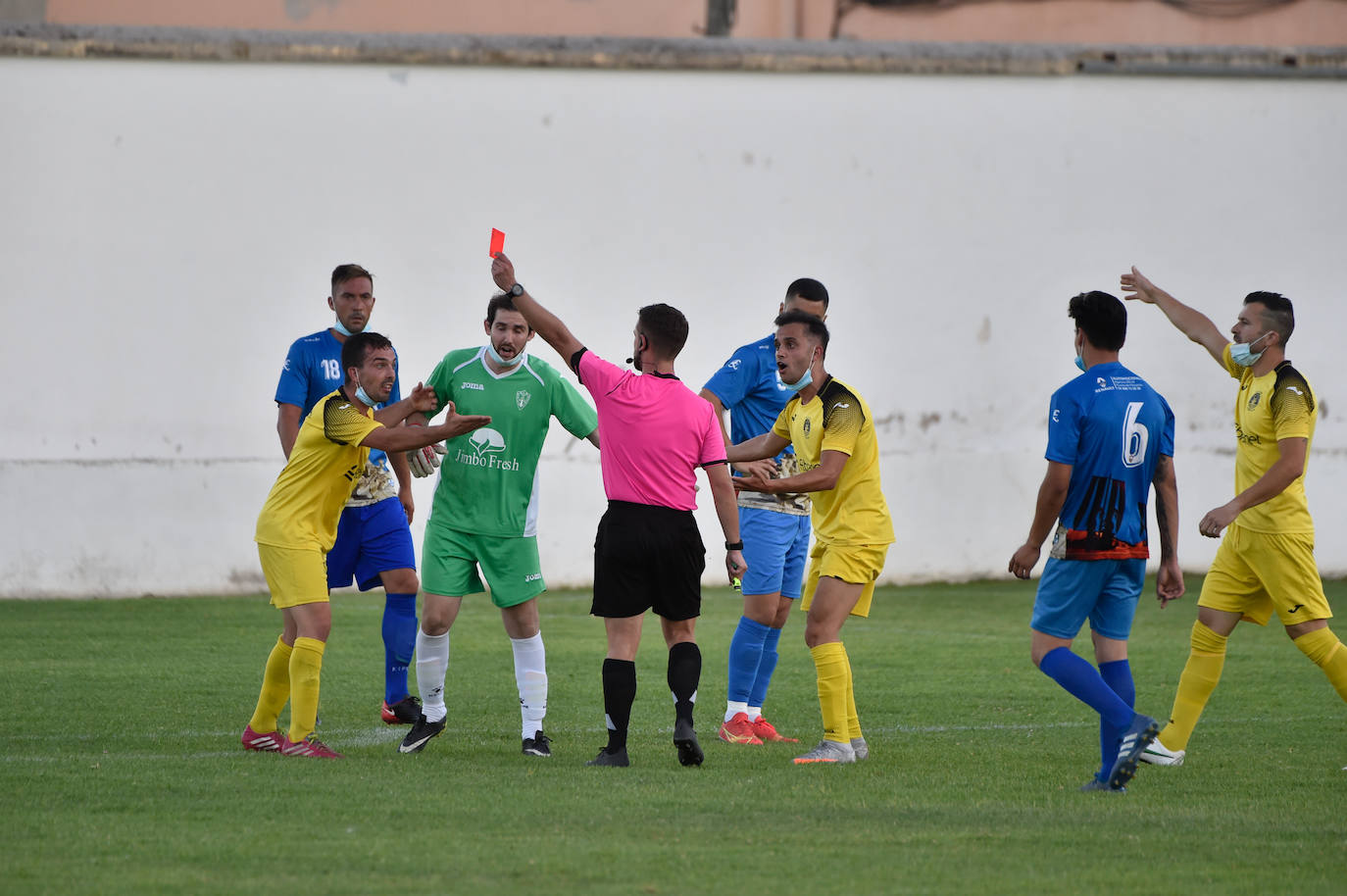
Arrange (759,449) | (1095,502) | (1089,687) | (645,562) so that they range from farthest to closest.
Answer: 1. (759,449)
2. (645,562)
3. (1095,502)
4. (1089,687)

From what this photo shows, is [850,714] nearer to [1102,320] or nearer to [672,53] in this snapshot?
[1102,320]

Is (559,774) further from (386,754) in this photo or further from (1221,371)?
(1221,371)

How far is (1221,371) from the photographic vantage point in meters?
15.8

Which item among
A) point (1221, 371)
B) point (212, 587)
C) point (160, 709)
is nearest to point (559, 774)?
point (160, 709)

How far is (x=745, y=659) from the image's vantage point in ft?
24.5

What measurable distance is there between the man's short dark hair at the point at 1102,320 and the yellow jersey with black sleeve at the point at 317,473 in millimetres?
2944

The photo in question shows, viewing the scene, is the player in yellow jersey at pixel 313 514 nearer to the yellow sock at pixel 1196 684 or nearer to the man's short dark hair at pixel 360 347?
the man's short dark hair at pixel 360 347

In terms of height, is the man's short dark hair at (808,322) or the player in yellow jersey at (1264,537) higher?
the man's short dark hair at (808,322)

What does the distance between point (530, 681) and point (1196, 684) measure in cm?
287

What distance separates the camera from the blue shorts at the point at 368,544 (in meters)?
7.86

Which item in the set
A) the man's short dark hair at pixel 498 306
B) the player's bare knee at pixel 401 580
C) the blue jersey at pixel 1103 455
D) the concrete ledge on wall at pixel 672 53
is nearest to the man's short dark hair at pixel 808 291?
the man's short dark hair at pixel 498 306

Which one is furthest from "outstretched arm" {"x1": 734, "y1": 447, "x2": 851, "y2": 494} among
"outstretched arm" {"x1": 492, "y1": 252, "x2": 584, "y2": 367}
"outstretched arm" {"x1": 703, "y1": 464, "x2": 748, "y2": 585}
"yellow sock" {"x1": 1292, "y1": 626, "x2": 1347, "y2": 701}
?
"yellow sock" {"x1": 1292, "y1": 626, "x2": 1347, "y2": 701}

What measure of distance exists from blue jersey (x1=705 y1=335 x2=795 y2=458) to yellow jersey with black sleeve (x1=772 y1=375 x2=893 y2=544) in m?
1.02

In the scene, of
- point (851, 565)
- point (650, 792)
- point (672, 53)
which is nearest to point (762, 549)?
point (851, 565)
